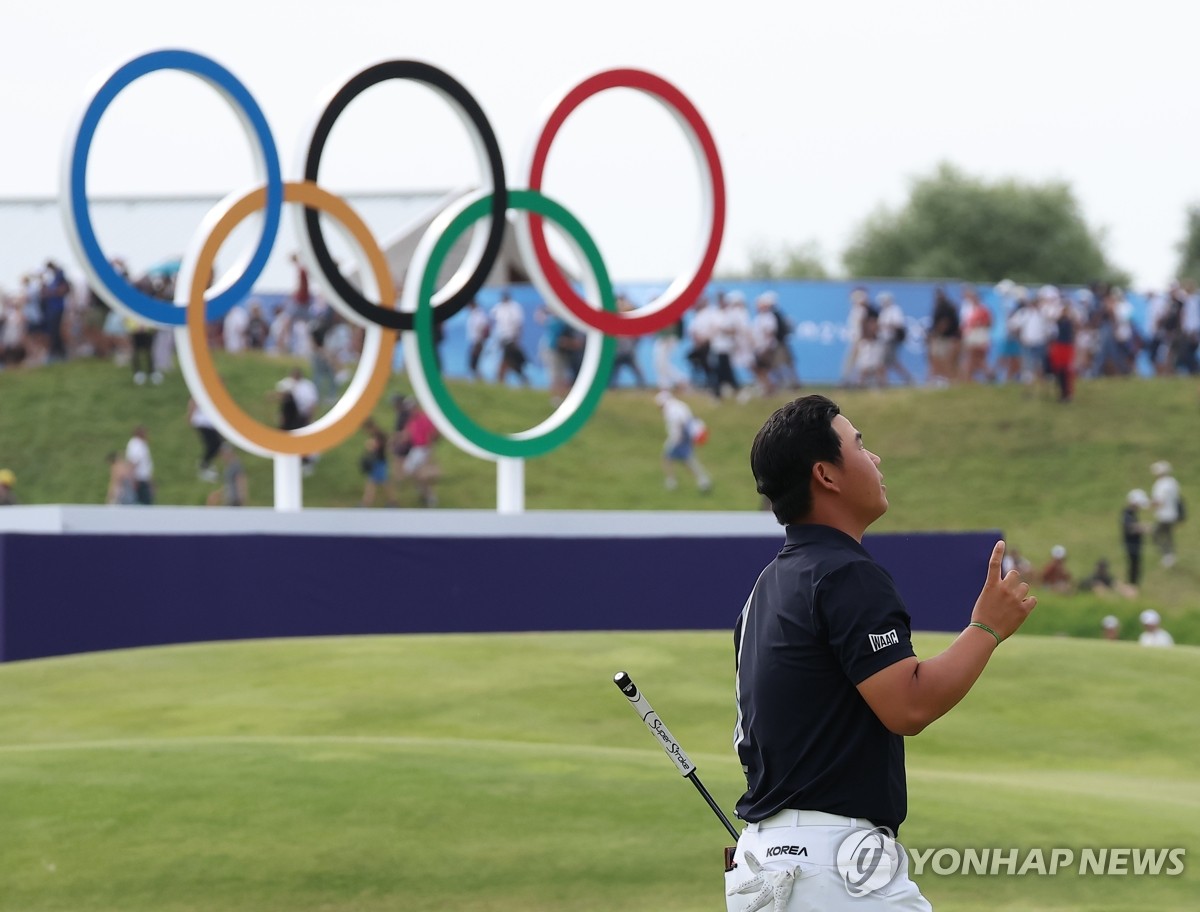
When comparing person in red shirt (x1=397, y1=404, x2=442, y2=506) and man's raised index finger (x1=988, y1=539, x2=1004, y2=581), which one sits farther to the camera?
person in red shirt (x1=397, y1=404, x2=442, y2=506)

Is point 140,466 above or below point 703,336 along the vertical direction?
below

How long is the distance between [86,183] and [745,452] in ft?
74.2

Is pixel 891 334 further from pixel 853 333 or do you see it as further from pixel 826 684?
pixel 826 684

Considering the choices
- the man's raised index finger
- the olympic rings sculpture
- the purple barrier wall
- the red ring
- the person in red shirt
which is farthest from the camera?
the person in red shirt

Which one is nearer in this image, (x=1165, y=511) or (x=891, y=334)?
(x=1165, y=511)

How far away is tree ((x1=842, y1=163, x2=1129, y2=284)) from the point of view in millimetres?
79812

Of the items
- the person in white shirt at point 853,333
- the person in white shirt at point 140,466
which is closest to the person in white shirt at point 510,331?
the person in white shirt at point 853,333

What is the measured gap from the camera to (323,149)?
66.6 feet

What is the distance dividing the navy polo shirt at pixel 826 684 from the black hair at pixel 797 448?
0.30 ft

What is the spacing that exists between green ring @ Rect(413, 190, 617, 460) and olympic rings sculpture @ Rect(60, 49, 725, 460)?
0.06ft

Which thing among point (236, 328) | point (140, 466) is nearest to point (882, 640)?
point (140, 466)

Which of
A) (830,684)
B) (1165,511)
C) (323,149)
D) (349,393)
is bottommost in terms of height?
(1165,511)

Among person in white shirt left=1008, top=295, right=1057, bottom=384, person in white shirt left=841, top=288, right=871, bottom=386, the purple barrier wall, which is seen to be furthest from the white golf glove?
person in white shirt left=1008, top=295, right=1057, bottom=384

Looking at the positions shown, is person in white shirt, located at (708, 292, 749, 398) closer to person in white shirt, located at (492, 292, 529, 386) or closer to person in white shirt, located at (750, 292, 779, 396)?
person in white shirt, located at (750, 292, 779, 396)
